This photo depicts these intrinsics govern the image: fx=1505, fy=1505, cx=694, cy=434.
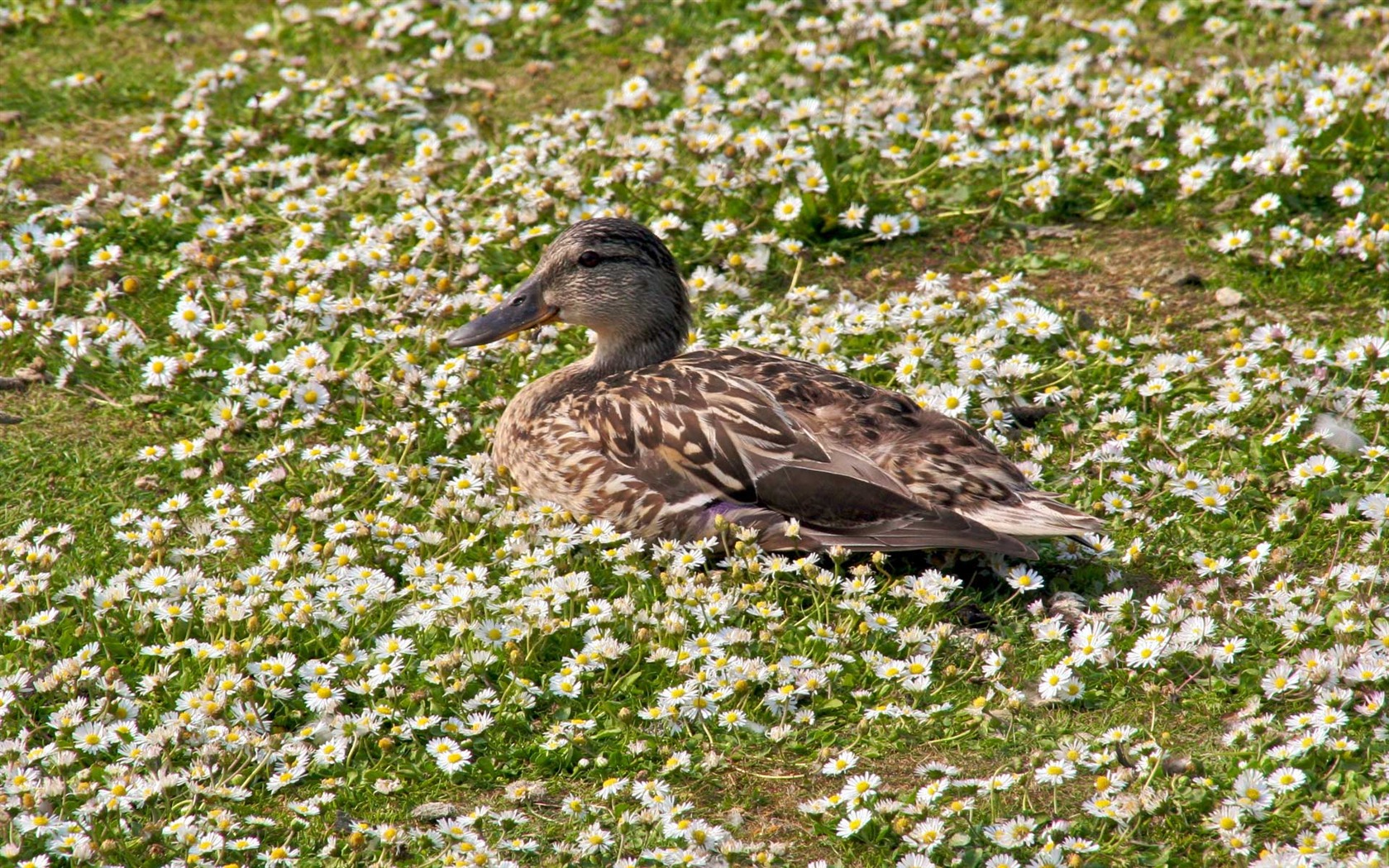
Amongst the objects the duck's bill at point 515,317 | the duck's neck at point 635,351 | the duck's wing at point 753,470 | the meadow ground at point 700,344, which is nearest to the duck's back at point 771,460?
the duck's wing at point 753,470

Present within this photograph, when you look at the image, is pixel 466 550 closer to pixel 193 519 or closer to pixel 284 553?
pixel 284 553

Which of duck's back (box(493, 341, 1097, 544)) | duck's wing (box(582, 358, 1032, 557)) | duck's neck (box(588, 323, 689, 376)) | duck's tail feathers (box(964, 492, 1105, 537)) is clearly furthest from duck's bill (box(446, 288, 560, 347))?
duck's tail feathers (box(964, 492, 1105, 537))

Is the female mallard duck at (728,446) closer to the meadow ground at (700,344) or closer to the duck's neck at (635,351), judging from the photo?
the duck's neck at (635,351)

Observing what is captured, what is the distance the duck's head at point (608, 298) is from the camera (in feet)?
25.3

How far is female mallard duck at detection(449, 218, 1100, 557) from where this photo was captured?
6.46 meters

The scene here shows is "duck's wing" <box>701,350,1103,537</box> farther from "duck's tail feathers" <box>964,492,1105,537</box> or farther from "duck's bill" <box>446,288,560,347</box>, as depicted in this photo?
"duck's bill" <box>446,288,560,347</box>

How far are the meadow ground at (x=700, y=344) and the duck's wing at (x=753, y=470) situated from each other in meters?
0.23

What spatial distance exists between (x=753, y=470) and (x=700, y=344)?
6.50 feet

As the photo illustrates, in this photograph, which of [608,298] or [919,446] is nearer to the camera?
[919,446]

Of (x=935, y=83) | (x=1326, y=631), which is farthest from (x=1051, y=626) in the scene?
(x=935, y=83)

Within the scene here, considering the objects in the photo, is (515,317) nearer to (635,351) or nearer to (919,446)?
(635,351)

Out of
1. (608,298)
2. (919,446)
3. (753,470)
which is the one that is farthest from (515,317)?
(919,446)

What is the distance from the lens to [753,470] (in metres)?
6.67

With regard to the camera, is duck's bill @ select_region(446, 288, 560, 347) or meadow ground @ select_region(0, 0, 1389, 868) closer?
meadow ground @ select_region(0, 0, 1389, 868)
